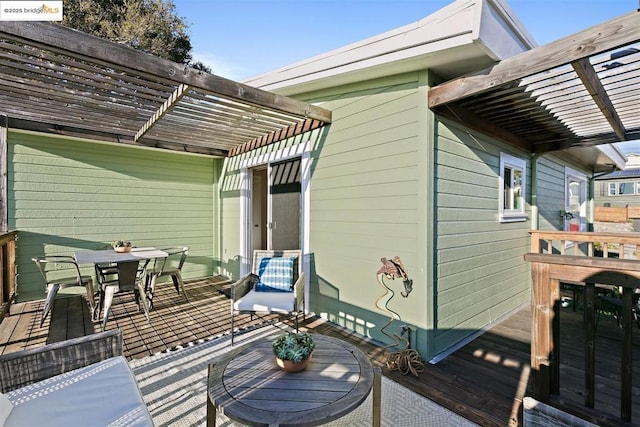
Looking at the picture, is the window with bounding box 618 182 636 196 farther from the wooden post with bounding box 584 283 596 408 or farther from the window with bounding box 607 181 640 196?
the wooden post with bounding box 584 283 596 408

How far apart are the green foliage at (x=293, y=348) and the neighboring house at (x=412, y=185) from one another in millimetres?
1583

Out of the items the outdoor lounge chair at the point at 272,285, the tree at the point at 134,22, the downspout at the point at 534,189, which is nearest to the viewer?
the outdoor lounge chair at the point at 272,285

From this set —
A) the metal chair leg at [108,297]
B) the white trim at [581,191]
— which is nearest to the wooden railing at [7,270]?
the metal chair leg at [108,297]

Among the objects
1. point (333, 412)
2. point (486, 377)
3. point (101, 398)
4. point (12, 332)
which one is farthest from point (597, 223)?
point (12, 332)

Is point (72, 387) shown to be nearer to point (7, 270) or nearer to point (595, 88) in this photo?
point (7, 270)

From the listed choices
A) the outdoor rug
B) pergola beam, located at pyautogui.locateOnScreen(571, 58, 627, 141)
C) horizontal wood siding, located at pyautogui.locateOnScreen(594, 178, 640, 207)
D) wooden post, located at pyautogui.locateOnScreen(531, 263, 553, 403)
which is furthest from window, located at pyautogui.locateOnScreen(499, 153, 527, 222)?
horizontal wood siding, located at pyautogui.locateOnScreen(594, 178, 640, 207)

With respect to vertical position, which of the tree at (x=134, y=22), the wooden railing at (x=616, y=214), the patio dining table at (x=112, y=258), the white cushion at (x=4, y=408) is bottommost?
the white cushion at (x=4, y=408)

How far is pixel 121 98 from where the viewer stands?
3174 millimetres

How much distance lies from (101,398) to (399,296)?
258 cm

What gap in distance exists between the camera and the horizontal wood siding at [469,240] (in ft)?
10.4

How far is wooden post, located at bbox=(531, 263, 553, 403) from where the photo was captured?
2006 mm

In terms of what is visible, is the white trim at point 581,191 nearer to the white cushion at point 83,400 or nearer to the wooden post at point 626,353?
the wooden post at point 626,353

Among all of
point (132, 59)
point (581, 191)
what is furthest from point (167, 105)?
point (581, 191)

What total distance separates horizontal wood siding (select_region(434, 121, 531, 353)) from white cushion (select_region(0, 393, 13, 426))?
124 inches
